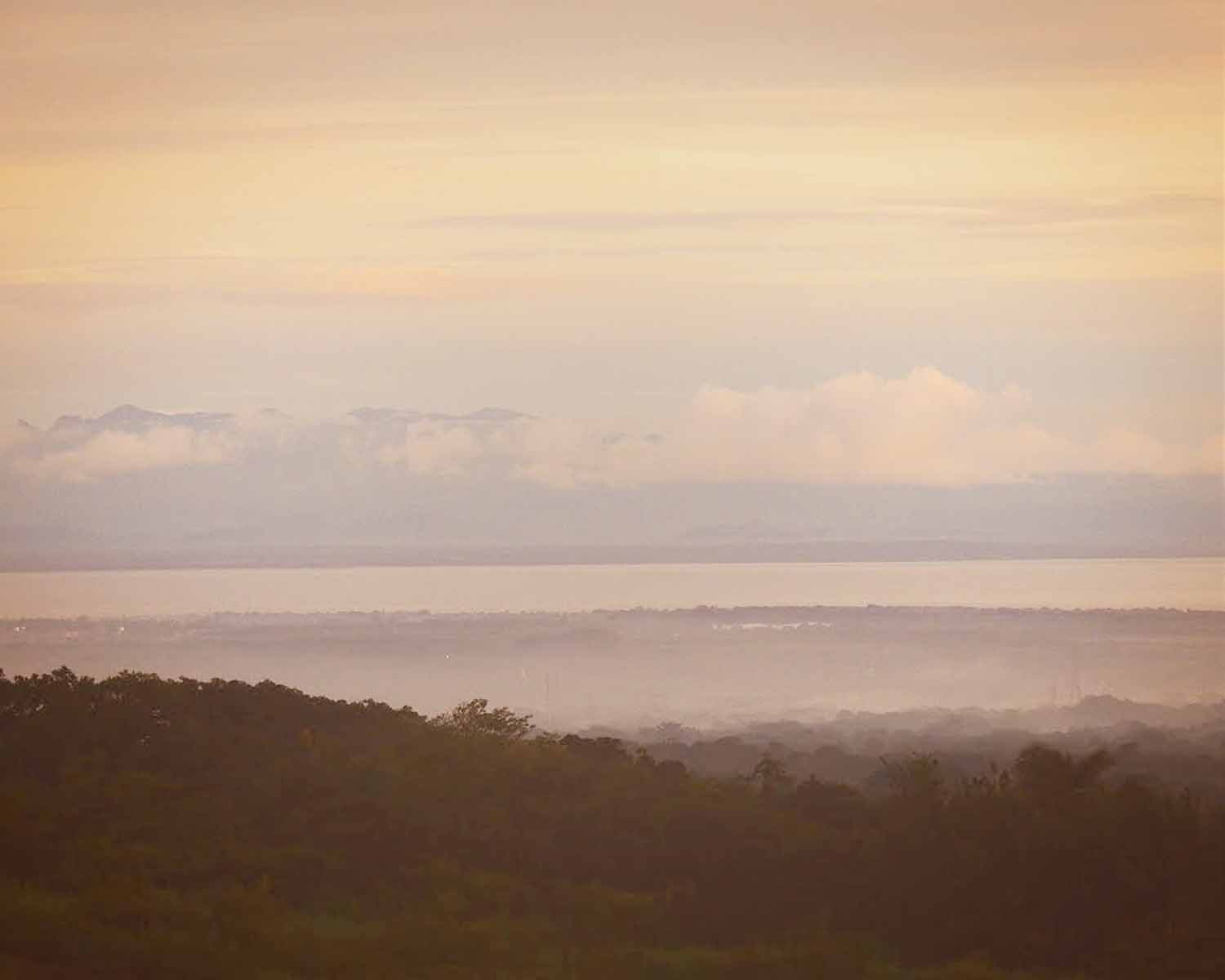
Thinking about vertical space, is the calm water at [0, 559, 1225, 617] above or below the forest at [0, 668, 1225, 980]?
above

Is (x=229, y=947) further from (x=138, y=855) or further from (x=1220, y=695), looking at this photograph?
(x=1220, y=695)

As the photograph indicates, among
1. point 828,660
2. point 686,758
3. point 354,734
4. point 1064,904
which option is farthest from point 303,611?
point 1064,904

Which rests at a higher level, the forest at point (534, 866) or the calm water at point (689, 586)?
the calm water at point (689, 586)

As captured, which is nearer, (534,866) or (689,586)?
(534,866)

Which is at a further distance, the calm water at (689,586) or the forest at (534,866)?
the calm water at (689,586)
